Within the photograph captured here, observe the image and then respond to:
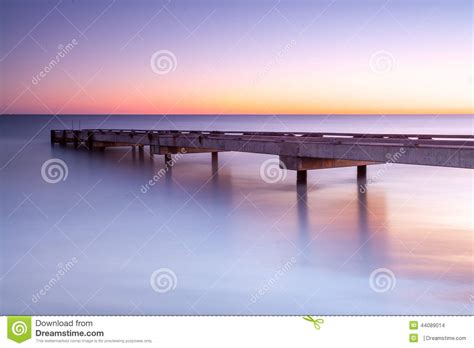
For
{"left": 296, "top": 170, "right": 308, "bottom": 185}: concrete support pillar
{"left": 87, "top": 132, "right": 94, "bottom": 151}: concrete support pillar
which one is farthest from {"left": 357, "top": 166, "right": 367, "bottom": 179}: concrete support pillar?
{"left": 87, "top": 132, "right": 94, "bottom": 151}: concrete support pillar

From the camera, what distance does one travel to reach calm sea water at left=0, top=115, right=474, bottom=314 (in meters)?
7.50

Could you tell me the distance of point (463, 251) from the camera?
9.92 m

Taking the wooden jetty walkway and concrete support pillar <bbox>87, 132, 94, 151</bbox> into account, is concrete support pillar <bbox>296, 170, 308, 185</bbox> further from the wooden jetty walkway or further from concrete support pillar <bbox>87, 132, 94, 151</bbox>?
concrete support pillar <bbox>87, 132, 94, 151</bbox>
